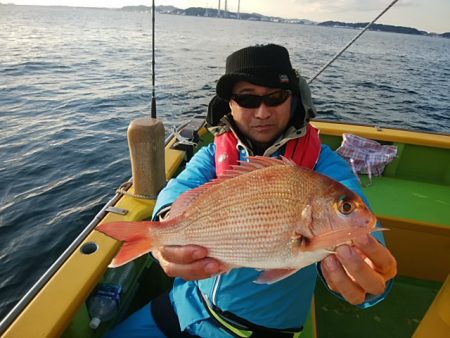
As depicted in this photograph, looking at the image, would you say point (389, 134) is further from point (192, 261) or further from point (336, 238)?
point (192, 261)

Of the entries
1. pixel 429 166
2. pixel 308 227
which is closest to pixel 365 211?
pixel 308 227

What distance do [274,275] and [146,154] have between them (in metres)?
Result: 2.24

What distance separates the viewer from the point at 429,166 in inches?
205

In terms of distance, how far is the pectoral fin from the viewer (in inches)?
63.0

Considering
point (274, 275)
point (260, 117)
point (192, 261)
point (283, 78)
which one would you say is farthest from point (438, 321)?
point (283, 78)

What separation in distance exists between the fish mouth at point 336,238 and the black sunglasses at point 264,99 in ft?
3.60

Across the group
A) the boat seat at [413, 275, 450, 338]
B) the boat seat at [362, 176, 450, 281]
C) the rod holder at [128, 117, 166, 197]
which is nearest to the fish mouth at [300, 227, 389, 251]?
the boat seat at [413, 275, 450, 338]

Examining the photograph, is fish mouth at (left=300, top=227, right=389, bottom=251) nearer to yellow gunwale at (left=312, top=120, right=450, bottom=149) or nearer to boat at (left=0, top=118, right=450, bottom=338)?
boat at (left=0, top=118, right=450, bottom=338)

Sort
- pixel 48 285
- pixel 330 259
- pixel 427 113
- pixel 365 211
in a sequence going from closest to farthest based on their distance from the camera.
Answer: pixel 365 211 → pixel 330 259 → pixel 48 285 → pixel 427 113

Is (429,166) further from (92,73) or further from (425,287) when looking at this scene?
(92,73)

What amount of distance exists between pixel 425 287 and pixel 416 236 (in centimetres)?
82

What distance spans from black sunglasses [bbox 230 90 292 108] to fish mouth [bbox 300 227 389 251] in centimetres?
110

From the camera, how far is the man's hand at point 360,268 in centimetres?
148

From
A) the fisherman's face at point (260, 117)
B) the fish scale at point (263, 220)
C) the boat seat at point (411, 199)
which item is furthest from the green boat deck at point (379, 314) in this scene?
the fish scale at point (263, 220)
